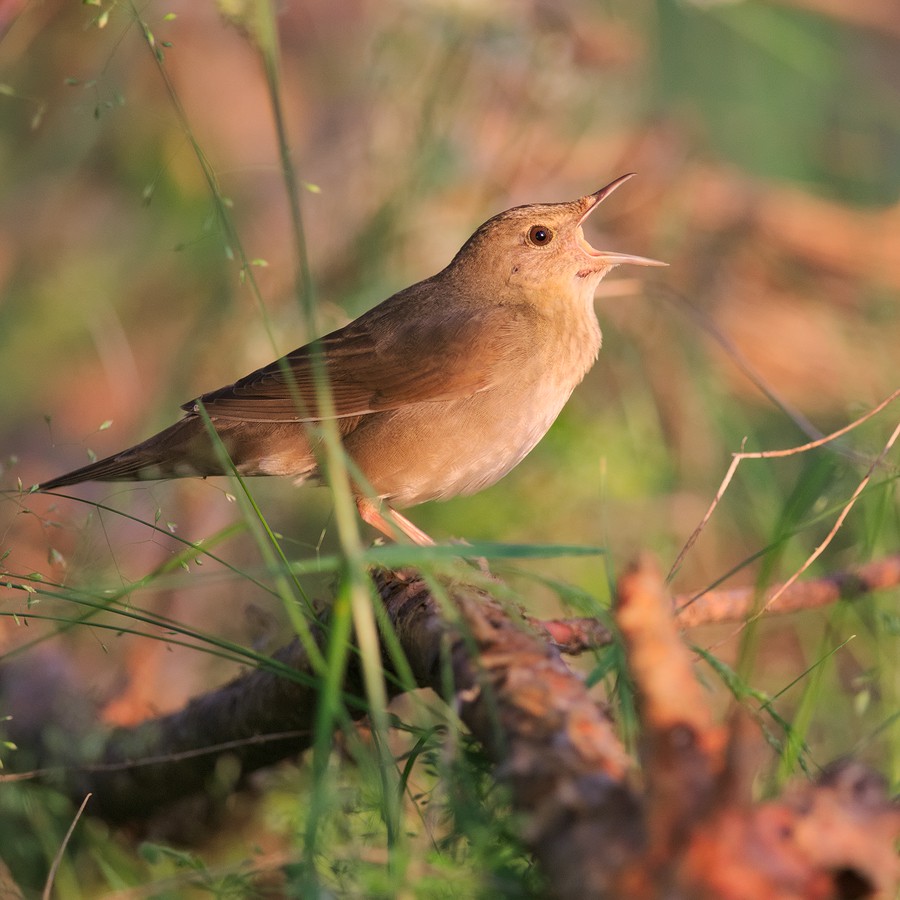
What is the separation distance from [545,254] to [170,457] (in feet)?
4.68

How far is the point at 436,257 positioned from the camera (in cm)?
594

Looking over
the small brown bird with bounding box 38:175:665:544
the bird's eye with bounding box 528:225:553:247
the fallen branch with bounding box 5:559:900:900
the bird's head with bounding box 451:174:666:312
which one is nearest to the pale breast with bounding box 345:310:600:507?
the small brown bird with bounding box 38:175:665:544

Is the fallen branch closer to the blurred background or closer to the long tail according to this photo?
the long tail

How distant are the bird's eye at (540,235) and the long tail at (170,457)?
1.30 metres

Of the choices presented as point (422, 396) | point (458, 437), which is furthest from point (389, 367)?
point (458, 437)

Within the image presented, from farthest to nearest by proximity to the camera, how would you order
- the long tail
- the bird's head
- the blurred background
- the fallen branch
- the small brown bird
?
the blurred background → the bird's head → the small brown bird → the long tail → the fallen branch

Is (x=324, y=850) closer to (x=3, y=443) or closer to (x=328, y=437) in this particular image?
(x=328, y=437)

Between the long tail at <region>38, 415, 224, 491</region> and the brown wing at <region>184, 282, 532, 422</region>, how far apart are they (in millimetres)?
138

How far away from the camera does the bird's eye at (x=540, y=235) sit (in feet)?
12.9

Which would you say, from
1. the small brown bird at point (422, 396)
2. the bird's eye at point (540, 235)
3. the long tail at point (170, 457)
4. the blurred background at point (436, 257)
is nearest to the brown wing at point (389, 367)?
the small brown bird at point (422, 396)

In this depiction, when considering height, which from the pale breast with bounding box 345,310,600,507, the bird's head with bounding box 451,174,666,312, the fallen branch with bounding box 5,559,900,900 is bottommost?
the pale breast with bounding box 345,310,600,507

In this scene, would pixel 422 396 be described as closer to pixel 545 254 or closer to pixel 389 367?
pixel 389 367

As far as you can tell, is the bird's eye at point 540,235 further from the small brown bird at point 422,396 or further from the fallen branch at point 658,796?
the fallen branch at point 658,796

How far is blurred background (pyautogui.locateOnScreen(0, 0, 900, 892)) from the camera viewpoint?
16.6 feet
